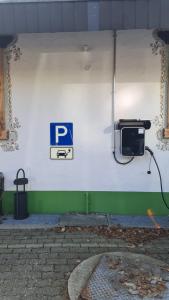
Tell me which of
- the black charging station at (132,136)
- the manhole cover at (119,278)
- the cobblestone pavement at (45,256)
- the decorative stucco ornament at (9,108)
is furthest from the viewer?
the decorative stucco ornament at (9,108)

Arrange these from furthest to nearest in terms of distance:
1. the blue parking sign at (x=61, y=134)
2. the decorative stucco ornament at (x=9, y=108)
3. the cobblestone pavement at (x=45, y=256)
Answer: the blue parking sign at (x=61, y=134)
the decorative stucco ornament at (x=9, y=108)
the cobblestone pavement at (x=45, y=256)

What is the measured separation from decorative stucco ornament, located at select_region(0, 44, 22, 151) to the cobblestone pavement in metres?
1.42

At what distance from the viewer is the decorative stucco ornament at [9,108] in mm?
5508

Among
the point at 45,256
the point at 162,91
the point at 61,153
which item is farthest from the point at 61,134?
the point at 45,256

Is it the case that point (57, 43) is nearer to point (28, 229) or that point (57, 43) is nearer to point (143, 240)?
point (28, 229)

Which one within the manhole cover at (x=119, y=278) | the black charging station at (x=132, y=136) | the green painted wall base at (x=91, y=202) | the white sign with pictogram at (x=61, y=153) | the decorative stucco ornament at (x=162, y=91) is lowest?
the manhole cover at (x=119, y=278)

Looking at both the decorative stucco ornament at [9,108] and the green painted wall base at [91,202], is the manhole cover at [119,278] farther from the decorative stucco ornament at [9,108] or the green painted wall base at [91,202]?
the decorative stucco ornament at [9,108]

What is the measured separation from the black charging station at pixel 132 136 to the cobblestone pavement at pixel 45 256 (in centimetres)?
141

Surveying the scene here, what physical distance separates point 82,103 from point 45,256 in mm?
2467

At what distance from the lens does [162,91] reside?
546cm

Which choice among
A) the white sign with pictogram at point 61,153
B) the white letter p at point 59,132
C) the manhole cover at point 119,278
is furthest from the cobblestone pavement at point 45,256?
the white letter p at point 59,132

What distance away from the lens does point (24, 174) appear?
5.73 m

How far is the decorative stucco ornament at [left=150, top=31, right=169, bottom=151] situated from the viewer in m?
5.38

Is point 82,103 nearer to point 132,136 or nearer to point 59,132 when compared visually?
point 59,132
